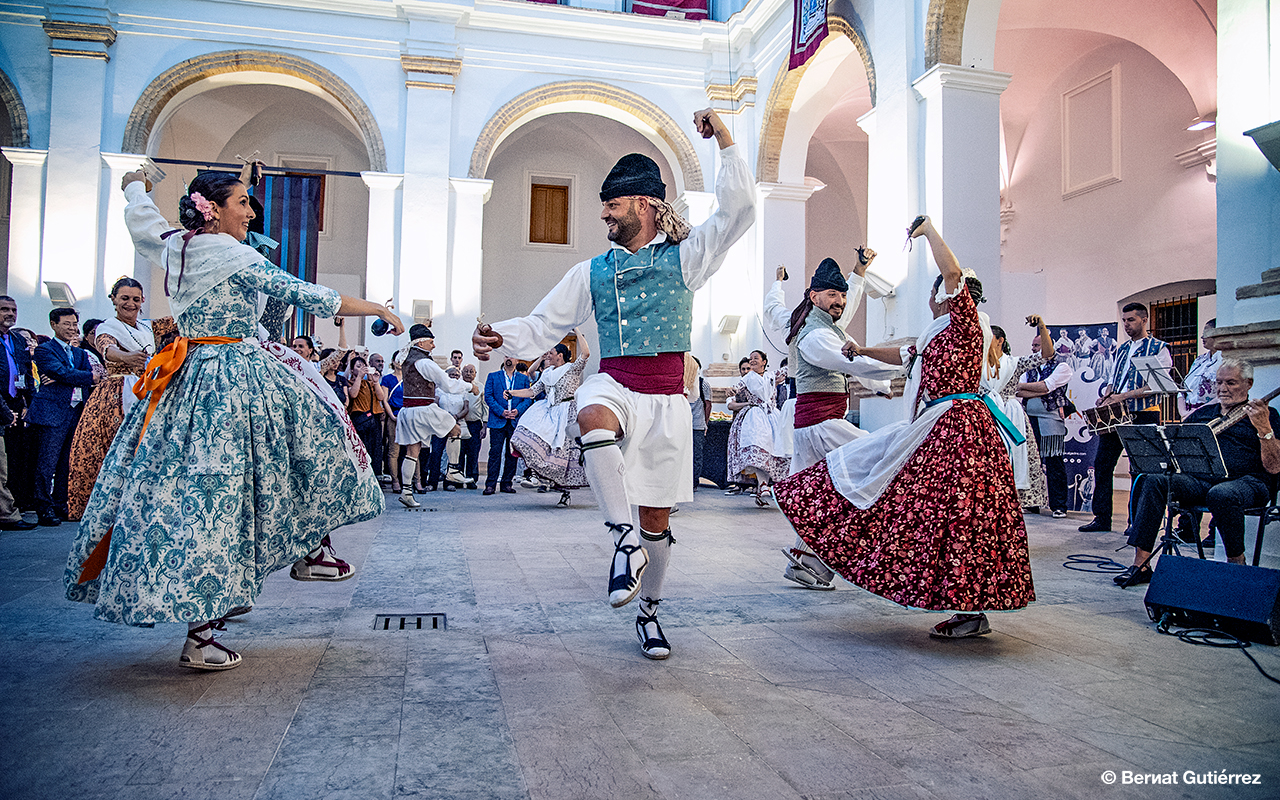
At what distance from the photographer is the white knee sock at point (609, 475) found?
291 centimetres

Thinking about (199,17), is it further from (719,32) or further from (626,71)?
(719,32)

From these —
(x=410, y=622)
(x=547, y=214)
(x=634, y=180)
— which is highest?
(x=547, y=214)

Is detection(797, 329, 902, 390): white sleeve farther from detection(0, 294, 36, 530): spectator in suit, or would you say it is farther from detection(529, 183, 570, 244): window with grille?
detection(529, 183, 570, 244): window with grille

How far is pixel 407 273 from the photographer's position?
1262cm

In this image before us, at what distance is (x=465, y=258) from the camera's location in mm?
12961

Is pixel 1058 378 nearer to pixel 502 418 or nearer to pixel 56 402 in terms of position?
pixel 502 418

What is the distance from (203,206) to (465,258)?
33.6 ft

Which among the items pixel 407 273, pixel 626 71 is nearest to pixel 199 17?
pixel 407 273

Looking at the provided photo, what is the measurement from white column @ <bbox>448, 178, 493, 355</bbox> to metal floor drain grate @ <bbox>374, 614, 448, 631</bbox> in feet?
31.6

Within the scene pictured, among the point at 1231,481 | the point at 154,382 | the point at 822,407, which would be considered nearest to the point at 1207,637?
the point at 1231,481

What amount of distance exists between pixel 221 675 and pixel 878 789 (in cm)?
193

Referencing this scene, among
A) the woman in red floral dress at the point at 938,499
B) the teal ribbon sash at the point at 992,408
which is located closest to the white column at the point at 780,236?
the teal ribbon sash at the point at 992,408

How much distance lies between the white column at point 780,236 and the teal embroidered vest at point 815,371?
8296 millimetres

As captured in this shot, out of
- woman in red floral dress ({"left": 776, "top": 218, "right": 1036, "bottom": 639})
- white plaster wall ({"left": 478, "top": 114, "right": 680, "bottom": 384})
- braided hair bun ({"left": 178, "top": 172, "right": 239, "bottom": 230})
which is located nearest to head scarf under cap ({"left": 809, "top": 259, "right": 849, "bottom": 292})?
woman in red floral dress ({"left": 776, "top": 218, "right": 1036, "bottom": 639})
